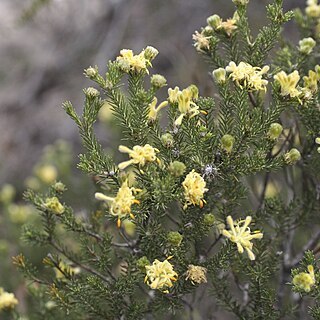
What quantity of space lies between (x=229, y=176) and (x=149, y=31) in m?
3.79

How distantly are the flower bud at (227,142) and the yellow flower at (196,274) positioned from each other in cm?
33

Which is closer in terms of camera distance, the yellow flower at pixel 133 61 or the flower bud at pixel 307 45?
the yellow flower at pixel 133 61

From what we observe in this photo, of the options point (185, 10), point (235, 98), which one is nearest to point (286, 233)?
point (235, 98)

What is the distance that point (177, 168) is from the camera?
1.38 m

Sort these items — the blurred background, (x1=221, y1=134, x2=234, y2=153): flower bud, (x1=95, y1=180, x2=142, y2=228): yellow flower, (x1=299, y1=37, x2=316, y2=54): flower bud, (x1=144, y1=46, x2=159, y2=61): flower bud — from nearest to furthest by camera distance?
(x1=95, y1=180, x2=142, y2=228): yellow flower
(x1=221, y1=134, x2=234, y2=153): flower bud
(x1=144, y1=46, x2=159, y2=61): flower bud
(x1=299, y1=37, x2=316, y2=54): flower bud
the blurred background

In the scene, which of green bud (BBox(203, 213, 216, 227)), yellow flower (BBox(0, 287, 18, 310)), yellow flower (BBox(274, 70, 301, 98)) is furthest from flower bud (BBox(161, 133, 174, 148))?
yellow flower (BBox(0, 287, 18, 310))

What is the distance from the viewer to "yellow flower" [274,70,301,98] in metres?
1.48

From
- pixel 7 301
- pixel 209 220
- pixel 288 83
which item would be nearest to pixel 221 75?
pixel 288 83

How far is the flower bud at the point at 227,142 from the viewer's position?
1.47 meters

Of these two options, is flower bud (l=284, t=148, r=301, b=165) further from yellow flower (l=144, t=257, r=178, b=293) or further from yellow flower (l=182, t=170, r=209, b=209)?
yellow flower (l=144, t=257, r=178, b=293)

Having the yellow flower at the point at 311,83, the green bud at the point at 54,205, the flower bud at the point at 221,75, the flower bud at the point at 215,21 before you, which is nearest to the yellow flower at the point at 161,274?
the green bud at the point at 54,205

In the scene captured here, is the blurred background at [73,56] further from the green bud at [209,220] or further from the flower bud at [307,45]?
the green bud at [209,220]

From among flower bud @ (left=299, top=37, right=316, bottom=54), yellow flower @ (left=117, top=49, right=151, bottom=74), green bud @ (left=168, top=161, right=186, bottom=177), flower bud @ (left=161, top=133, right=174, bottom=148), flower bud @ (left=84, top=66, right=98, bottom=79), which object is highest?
flower bud @ (left=84, top=66, right=98, bottom=79)

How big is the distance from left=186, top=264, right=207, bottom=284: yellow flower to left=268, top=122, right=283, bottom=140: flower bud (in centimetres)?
41
